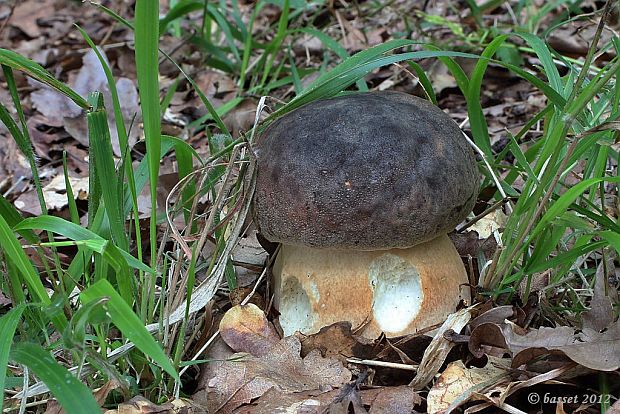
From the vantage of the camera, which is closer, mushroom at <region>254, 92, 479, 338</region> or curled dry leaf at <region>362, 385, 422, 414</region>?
curled dry leaf at <region>362, 385, 422, 414</region>

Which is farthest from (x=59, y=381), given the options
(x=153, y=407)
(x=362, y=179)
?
(x=362, y=179)

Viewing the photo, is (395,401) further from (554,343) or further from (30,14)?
(30,14)

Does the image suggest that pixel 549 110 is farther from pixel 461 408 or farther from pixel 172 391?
pixel 172 391

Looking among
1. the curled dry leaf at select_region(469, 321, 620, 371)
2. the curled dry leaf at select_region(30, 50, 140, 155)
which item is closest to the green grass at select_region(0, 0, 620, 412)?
the curled dry leaf at select_region(469, 321, 620, 371)

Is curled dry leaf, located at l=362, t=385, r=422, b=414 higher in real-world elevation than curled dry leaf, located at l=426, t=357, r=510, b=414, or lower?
lower

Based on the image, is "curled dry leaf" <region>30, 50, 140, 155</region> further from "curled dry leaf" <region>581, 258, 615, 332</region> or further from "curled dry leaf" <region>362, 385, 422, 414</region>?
"curled dry leaf" <region>581, 258, 615, 332</region>

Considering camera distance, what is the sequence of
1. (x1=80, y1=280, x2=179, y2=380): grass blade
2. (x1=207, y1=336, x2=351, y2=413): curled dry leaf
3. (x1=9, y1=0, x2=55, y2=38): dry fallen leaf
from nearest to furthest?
(x1=80, y1=280, x2=179, y2=380): grass blade
(x1=207, y1=336, x2=351, y2=413): curled dry leaf
(x1=9, y1=0, x2=55, y2=38): dry fallen leaf

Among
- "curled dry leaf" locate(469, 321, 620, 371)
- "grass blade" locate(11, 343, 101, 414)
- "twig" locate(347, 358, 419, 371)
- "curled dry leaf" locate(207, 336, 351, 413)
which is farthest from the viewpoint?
"twig" locate(347, 358, 419, 371)

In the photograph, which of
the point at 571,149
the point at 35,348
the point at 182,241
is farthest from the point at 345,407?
the point at 571,149
